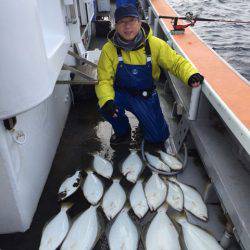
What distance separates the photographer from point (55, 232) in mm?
2523

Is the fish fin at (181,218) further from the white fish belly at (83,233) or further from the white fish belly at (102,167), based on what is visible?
the white fish belly at (102,167)

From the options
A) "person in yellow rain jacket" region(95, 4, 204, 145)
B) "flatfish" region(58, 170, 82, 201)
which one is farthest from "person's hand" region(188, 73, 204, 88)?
"flatfish" region(58, 170, 82, 201)

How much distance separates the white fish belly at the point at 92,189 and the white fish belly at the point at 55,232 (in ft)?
1.02

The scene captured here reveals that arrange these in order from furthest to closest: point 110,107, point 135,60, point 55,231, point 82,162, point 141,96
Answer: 1. point 82,162
2. point 141,96
3. point 135,60
4. point 110,107
5. point 55,231

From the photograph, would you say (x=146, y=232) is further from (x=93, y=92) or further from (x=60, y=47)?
(x=93, y=92)

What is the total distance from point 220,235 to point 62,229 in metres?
1.34

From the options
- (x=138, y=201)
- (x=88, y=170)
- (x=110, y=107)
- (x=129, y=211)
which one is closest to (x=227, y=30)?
(x=110, y=107)

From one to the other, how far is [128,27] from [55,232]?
2.07 m

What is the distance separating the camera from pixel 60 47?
9.18ft

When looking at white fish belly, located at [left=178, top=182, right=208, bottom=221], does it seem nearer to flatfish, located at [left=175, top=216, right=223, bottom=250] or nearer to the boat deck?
the boat deck

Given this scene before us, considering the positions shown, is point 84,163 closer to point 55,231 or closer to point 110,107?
point 110,107

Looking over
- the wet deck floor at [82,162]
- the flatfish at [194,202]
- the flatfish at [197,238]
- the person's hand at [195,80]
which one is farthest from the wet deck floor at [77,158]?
the person's hand at [195,80]

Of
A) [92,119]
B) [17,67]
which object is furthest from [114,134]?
[17,67]

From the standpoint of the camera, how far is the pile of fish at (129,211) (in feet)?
7.95
